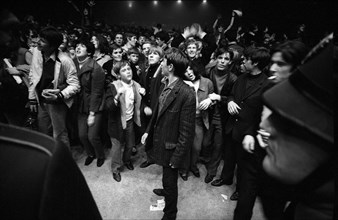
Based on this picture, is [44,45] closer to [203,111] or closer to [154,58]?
[154,58]

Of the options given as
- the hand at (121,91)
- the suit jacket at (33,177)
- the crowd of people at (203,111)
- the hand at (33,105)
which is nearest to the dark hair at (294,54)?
the crowd of people at (203,111)

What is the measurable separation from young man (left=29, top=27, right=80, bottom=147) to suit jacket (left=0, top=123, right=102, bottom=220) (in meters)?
2.16

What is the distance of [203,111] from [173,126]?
41.9 inches

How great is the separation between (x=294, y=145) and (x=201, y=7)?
23.9m

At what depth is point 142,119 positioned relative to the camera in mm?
3703

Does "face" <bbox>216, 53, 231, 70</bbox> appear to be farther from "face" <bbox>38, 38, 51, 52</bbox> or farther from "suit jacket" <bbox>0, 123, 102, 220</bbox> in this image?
"suit jacket" <bbox>0, 123, 102, 220</bbox>

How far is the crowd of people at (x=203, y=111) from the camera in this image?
2.75ft

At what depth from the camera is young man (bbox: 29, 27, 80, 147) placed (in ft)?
9.46

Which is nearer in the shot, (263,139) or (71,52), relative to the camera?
(263,139)

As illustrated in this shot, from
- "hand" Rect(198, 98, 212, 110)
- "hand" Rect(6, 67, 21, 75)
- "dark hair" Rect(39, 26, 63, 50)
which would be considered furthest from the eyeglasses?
"hand" Rect(6, 67, 21, 75)

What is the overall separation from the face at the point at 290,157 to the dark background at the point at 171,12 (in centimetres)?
1064

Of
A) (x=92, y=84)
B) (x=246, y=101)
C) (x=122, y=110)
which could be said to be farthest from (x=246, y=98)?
(x=92, y=84)

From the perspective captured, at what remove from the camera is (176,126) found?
2371 millimetres

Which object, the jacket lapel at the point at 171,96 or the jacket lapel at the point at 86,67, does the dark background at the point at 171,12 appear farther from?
the jacket lapel at the point at 86,67
